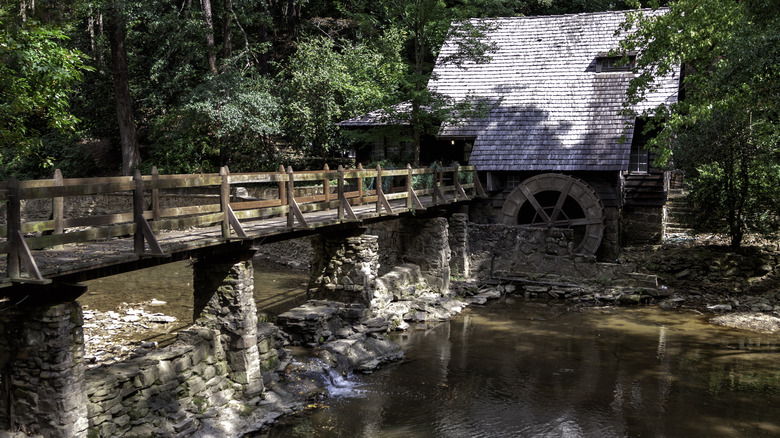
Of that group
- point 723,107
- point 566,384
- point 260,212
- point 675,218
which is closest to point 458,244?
point 723,107

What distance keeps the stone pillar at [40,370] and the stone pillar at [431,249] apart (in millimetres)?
10140

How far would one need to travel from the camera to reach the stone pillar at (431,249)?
51.2ft

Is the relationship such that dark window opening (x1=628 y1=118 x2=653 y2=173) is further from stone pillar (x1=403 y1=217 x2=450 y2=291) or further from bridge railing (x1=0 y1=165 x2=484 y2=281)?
bridge railing (x1=0 y1=165 x2=484 y2=281)

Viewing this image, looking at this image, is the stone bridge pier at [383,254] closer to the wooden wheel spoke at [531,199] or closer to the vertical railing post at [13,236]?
the wooden wheel spoke at [531,199]

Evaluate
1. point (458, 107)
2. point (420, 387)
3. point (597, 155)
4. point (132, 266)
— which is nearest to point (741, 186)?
point (597, 155)

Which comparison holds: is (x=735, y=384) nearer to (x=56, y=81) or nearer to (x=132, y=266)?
(x=132, y=266)

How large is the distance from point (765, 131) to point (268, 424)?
42.4 feet

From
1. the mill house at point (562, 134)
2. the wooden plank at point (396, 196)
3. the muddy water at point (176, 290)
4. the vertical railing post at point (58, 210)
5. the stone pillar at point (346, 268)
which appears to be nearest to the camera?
the vertical railing post at point (58, 210)

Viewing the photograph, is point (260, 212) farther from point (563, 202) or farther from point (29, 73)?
point (563, 202)

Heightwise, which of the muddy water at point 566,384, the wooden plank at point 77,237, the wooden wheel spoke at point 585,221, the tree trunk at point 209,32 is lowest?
the muddy water at point 566,384

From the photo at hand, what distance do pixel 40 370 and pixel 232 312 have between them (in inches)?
115

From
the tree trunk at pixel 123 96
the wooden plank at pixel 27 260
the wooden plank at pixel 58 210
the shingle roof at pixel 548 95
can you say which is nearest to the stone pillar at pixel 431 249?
the shingle roof at pixel 548 95

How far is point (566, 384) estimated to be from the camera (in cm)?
995

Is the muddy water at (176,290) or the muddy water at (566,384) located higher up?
the muddy water at (176,290)
